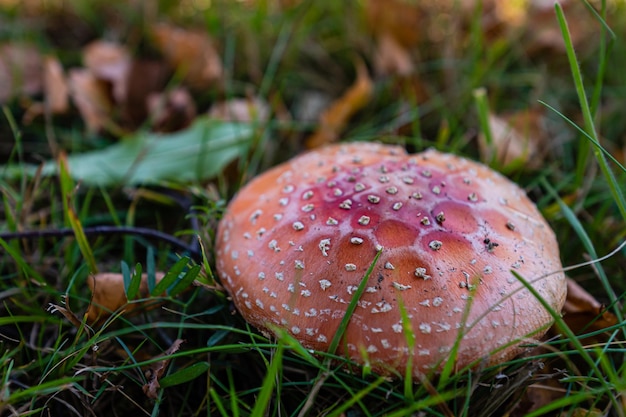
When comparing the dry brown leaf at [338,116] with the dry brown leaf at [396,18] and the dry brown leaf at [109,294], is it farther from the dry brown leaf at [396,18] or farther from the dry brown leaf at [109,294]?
the dry brown leaf at [109,294]

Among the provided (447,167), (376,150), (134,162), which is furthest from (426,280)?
(134,162)

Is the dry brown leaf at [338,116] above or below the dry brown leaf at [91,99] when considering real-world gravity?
above

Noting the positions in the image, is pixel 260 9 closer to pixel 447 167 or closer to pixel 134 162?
pixel 134 162

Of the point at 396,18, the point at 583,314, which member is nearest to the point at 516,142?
the point at 583,314

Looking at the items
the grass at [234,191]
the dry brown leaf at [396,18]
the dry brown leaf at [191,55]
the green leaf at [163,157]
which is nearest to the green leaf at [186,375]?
the grass at [234,191]

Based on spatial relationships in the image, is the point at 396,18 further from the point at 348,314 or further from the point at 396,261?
the point at 348,314

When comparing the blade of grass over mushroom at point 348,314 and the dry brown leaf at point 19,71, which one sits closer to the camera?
the blade of grass over mushroom at point 348,314
